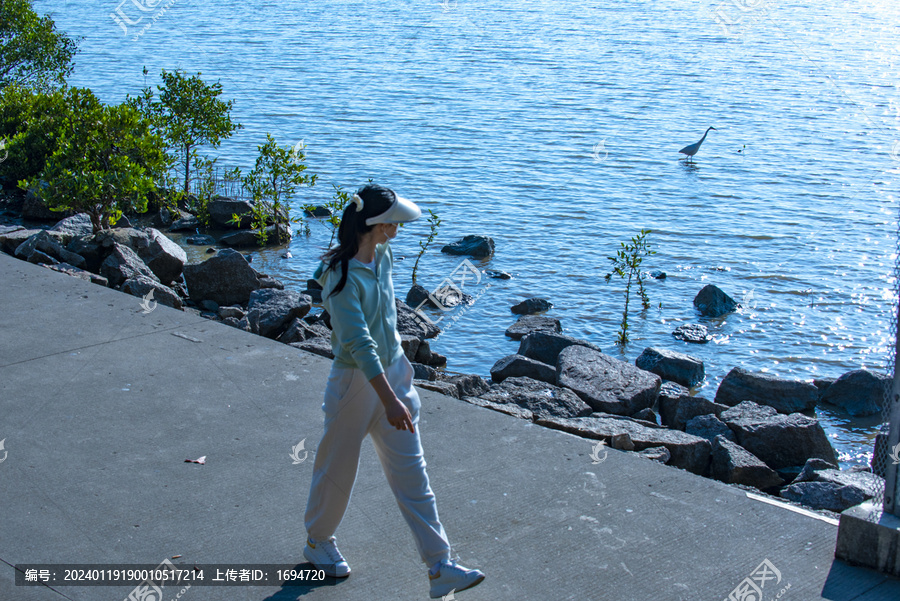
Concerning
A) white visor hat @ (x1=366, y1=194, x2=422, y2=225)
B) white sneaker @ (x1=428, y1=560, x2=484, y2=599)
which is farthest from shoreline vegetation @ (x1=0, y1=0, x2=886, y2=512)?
white visor hat @ (x1=366, y1=194, x2=422, y2=225)

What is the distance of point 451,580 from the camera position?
3873mm

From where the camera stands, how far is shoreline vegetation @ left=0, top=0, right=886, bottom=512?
663 cm

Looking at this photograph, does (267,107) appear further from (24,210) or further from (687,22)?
(687,22)

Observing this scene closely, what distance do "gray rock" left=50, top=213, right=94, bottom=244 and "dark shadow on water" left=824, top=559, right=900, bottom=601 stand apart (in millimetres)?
9397

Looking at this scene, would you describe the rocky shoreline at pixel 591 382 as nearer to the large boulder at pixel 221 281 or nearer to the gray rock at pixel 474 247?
the large boulder at pixel 221 281

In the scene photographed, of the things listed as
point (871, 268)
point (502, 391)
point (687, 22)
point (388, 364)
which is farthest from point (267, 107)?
point (687, 22)

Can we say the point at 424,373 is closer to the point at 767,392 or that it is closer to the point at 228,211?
the point at 767,392

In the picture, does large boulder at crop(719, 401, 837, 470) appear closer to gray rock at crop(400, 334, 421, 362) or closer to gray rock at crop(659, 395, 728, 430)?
gray rock at crop(659, 395, 728, 430)

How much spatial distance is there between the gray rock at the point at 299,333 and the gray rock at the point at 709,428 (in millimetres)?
3460

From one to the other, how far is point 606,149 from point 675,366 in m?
12.0

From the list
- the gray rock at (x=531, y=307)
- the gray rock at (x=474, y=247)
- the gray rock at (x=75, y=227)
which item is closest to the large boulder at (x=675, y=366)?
the gray rock at (x=531, y=307)

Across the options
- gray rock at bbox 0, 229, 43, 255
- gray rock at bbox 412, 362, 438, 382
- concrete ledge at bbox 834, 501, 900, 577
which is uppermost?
concrete ledge at bbox 834, 501, 900, 577

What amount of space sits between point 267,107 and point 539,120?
7542mm

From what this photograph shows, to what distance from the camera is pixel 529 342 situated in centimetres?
971
